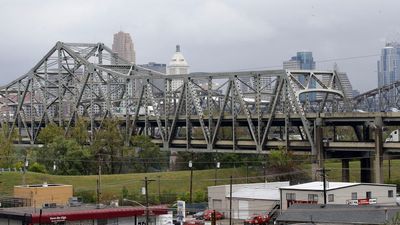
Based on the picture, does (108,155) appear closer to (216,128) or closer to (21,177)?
(216,128)

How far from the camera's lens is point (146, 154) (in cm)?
11225

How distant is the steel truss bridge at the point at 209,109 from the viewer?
9244 centimetres

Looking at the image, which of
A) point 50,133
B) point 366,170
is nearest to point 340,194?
point 366,170

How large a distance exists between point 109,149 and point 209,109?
49.5 feet

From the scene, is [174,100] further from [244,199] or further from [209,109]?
[244,199]

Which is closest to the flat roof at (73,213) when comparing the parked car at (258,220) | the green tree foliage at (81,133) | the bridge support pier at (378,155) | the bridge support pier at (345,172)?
the parked car at (258,220)

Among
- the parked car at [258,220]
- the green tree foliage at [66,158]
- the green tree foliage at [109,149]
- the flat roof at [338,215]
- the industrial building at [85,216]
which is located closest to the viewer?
the flat roof at [338,215]

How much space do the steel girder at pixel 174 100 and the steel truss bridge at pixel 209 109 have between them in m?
0.14

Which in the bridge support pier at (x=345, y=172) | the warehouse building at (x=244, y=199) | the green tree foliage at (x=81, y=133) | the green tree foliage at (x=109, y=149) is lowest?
the warehouse building at (x=244, y=199)

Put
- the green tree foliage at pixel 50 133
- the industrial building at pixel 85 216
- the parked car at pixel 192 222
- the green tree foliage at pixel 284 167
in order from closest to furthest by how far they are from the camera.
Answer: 1. the industrial building at pixel 85 216
2. the parked car at pixel 192 222
3. the green tree foliage at pixel 284 167
4. the green tree foliage at pixel 50 133

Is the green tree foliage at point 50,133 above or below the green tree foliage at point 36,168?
above

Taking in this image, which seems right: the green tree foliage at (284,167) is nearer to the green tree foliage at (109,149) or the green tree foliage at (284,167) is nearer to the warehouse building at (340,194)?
the green tree foliage at (109,149)

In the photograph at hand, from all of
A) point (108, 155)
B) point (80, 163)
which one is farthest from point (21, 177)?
point (108, 155)

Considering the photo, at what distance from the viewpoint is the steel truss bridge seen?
9244cm
